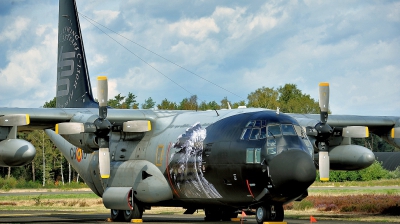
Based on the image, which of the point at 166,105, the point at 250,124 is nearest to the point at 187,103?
the point at 166,105

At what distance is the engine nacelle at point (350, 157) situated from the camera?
21578mm

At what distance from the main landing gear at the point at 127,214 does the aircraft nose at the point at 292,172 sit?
21.3 feet

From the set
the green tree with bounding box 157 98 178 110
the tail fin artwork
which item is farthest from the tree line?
the tail fin artwork

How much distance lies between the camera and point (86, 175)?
79.4 ft

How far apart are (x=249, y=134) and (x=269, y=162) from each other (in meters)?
1.30

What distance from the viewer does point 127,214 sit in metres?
21.9

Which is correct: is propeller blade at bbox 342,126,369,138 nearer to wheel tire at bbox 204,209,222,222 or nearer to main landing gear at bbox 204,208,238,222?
Answer: main landing gear at bbox 204,208,238,222

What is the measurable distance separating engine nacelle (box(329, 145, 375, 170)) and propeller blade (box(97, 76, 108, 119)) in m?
7.62

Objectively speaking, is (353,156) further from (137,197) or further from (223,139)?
(137,197)

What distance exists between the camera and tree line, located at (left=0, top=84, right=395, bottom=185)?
7144cm

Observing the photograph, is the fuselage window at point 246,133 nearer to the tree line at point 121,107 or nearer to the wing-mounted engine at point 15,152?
the wing-mounted engine at point 15,152

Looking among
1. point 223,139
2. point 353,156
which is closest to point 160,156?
point 223,139

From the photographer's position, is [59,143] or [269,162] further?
[59,143]

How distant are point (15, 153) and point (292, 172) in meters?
8.45
